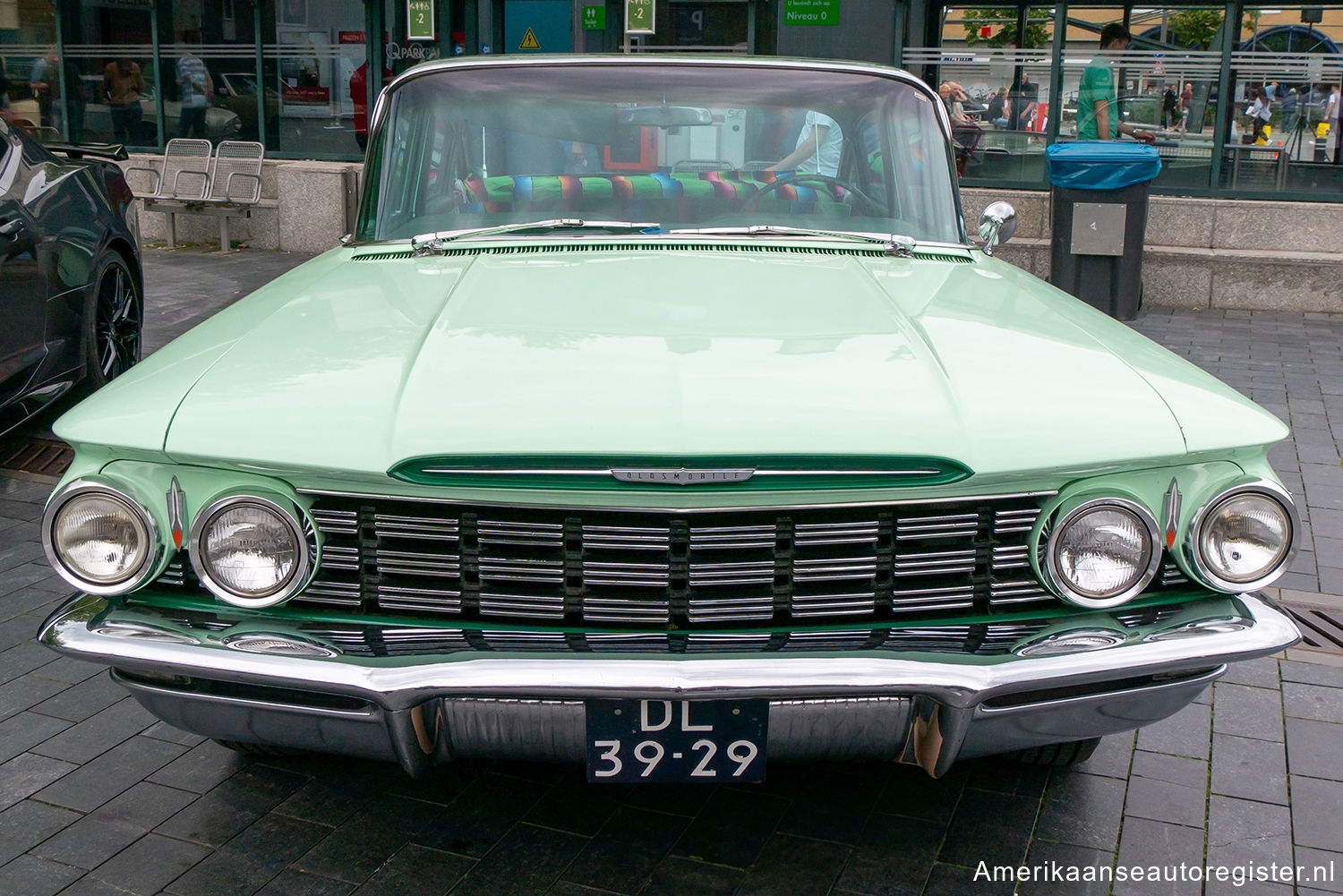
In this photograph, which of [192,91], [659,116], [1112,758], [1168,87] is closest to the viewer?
[1112,758]

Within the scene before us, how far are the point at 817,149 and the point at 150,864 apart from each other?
261cm

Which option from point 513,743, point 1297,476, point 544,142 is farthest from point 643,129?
point 1297,476

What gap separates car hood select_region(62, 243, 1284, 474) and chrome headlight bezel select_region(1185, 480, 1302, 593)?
3.9 inches

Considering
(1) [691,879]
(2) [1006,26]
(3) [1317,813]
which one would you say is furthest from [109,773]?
(2) [1006,26]

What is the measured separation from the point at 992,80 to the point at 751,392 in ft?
30.5

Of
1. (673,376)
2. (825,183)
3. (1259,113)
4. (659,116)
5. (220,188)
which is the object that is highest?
(1259,113)

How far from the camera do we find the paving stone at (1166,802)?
120 inches

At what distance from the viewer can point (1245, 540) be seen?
2.50 meters

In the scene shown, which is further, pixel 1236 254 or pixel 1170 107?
pixel 1170 107

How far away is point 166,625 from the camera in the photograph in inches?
94.3

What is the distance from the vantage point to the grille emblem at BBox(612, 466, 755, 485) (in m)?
2.28

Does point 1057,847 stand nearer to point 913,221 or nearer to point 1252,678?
point 1252,678

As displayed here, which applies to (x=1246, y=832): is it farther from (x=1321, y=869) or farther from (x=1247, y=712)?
(x=1247, y=712)

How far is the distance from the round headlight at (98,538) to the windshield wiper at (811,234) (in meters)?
1.65
